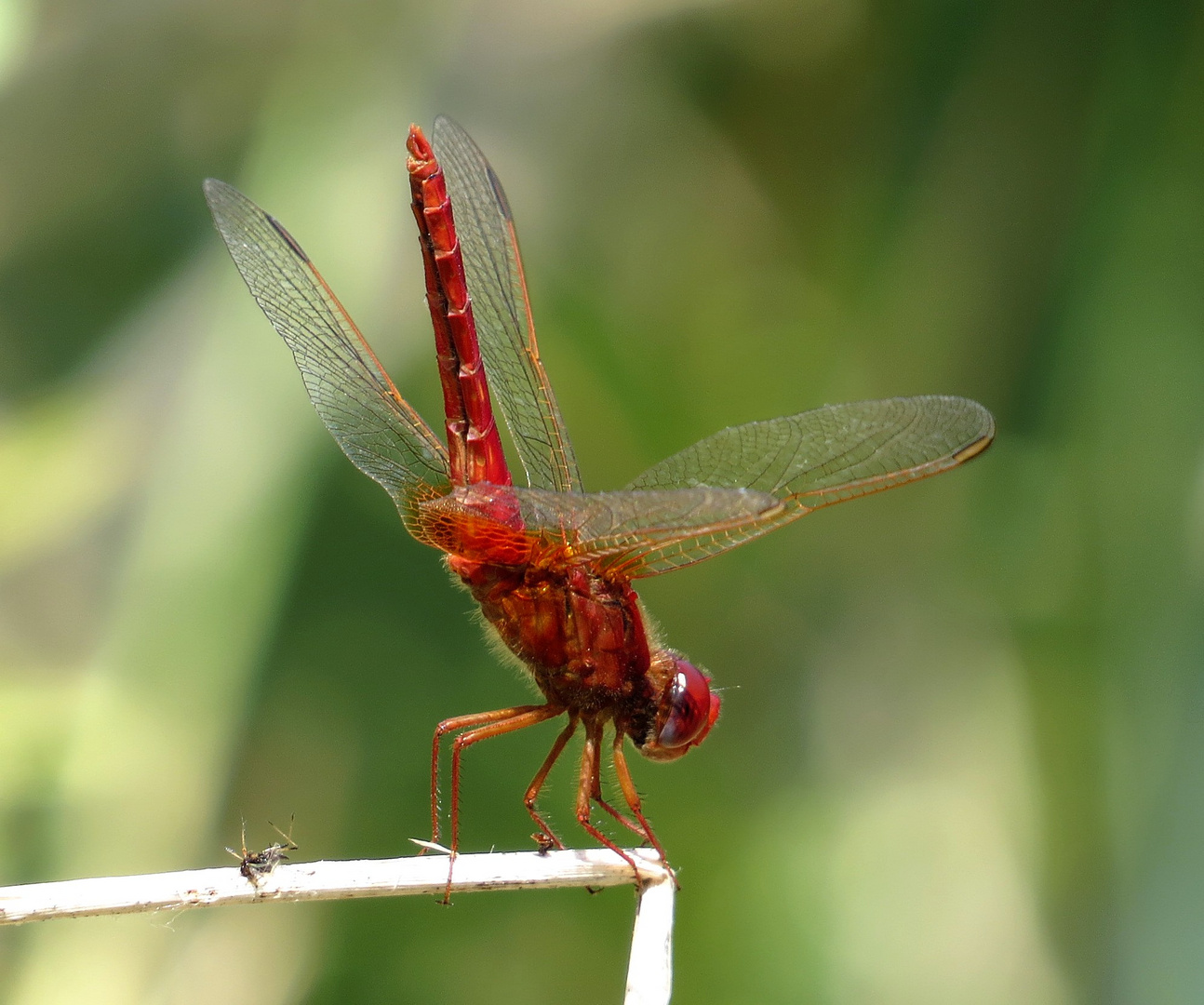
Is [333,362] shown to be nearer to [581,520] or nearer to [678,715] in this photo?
[581,520]

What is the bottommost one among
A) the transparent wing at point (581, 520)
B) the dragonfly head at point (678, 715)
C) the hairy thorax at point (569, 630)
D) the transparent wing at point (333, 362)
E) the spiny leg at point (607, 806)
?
the spiny leg at point (607, 806)

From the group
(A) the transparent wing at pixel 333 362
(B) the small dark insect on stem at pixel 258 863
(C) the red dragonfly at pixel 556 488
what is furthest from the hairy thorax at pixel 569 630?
(B) the small dark insect on stem at pixel 258 863

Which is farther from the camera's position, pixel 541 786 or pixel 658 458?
pixel 658 458

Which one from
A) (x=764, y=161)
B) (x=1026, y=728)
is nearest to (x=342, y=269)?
(x=764, y=161)

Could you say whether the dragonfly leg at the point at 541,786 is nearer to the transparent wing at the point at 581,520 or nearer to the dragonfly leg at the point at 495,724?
the dragonfly leg at the point at 495,724

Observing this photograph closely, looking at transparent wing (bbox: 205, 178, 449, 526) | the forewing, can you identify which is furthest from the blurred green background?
the forewing

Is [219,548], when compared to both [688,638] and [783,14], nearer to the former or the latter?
[688,638]

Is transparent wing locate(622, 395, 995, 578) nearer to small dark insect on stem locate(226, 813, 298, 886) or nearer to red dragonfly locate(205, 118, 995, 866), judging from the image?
red dragonfly locate(205, 118, 995, 866)

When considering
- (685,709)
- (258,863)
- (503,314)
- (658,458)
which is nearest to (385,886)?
(258,863)
